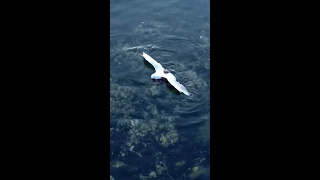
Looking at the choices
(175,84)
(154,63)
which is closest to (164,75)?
(175,84)

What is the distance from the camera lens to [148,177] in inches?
336

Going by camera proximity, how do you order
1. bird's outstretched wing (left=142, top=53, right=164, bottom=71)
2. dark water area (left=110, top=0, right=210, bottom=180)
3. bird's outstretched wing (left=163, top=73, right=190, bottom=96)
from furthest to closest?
bird's outstretched wing (left=142, top=53, right=164, bottom=71), bird's outstretched wing (left=163, top=73, right=190, bottom=96), dark water area (left=110, top=0, right=210, bottom=180)

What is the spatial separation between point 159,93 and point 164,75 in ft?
1.57

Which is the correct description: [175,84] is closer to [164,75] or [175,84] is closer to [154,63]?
[164,75]

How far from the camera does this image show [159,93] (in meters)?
10.2

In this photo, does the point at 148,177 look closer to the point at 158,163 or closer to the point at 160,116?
the point at 158,163

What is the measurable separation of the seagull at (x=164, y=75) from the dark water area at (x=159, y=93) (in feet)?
0.45

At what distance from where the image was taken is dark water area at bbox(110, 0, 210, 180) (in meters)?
8.83

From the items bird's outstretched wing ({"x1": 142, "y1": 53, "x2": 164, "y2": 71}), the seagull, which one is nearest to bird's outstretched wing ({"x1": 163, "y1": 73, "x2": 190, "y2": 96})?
the seagull

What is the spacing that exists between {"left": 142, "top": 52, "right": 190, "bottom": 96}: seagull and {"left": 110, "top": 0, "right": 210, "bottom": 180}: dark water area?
0.14 metres

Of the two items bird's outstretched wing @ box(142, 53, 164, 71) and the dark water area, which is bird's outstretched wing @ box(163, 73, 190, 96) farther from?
bird's outstretched wing @ box(142, 53, 164, 71)

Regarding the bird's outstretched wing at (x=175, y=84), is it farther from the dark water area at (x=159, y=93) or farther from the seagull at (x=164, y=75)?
the dark water area at (x=159, y=93)

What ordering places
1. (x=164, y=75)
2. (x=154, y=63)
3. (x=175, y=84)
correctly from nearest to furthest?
(x=175, y=84), (x=164, y=75), (x=154, y=63)
